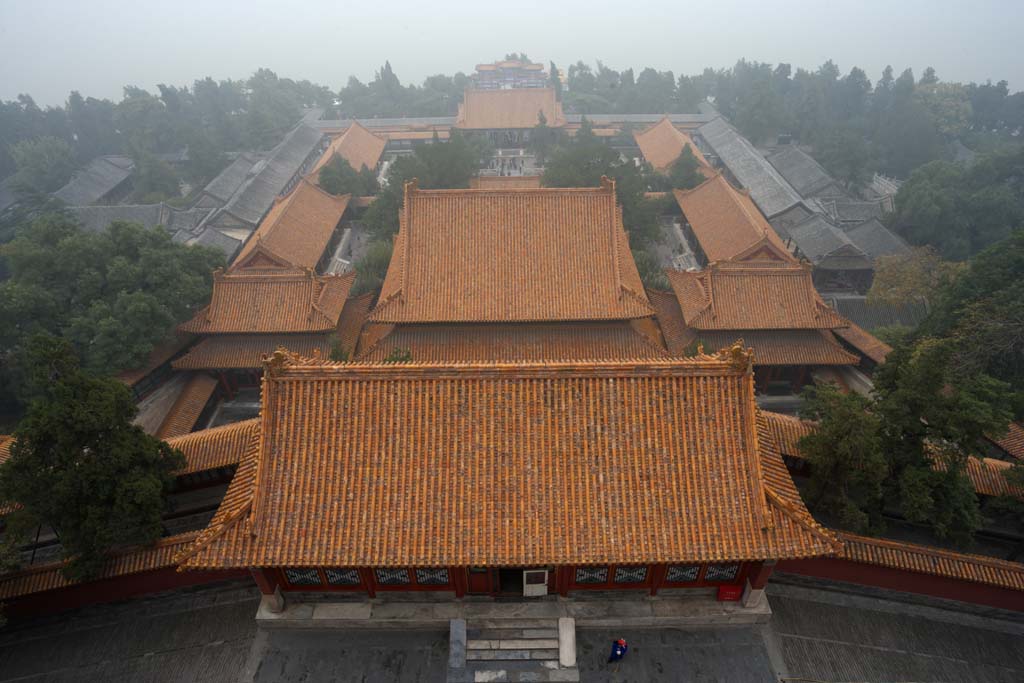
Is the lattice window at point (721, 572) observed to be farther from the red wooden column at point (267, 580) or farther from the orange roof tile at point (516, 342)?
the red wooden column at point (267, 580)

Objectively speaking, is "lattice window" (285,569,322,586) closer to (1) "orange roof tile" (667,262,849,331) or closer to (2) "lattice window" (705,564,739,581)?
(2) "lattice window" (705,564,739,581)

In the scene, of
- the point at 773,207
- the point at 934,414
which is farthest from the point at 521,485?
the point at 773,207

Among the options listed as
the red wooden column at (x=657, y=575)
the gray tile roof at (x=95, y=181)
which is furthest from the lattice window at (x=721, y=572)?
the gray tile roof at (x=95, y=181)

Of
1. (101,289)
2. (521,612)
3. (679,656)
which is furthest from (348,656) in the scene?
(101,289)

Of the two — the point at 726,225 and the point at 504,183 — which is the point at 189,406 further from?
the point at 726,225

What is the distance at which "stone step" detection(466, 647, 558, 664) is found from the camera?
13.4 meters

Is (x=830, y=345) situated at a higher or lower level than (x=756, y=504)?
lower

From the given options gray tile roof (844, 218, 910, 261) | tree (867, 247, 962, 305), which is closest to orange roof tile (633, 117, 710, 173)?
gray tile roof (844, 218, 910, 261)

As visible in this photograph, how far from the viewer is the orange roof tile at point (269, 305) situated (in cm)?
2350

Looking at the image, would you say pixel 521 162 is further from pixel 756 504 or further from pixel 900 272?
pixel 756 504

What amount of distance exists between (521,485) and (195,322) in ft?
62.5

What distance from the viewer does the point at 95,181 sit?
51.4 meters

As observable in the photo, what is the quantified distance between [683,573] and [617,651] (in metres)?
2.54

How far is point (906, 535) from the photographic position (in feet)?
55.0
